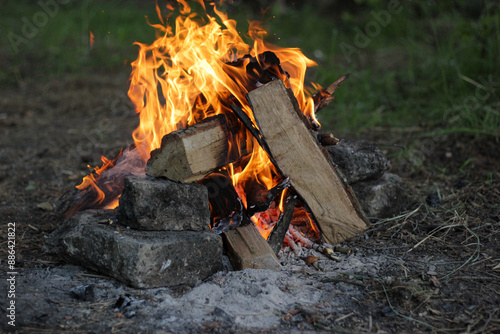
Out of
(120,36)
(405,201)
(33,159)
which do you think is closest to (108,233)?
(405,201)

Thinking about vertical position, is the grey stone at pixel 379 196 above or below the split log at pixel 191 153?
below

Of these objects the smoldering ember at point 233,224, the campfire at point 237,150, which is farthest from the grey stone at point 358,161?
the campfire at point 237,150

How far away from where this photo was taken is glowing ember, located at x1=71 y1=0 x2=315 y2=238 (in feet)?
8.71

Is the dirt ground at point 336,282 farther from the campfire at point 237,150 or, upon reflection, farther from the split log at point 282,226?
the campfire at point 237,150

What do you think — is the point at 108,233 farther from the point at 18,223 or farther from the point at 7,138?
the point at 7,138

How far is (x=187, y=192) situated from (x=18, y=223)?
1407 mm

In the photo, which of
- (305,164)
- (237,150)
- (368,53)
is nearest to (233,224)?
(237,150)

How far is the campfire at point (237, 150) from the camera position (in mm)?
2445

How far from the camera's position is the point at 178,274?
224cm

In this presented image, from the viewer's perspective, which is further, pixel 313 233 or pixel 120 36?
pixel 120 36

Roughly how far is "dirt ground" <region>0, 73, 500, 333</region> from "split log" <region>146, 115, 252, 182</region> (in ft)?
1.84

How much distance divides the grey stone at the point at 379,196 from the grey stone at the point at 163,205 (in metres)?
1.11

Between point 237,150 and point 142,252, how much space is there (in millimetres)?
787

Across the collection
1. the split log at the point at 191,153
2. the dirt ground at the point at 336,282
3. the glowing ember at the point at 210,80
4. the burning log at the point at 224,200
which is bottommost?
the dirt ground at the point at 336,282
